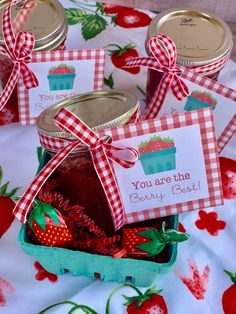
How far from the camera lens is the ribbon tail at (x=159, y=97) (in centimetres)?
71

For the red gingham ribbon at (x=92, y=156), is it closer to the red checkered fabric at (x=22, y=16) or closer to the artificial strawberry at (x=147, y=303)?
the artificial strawberry at (x=147, y=303)

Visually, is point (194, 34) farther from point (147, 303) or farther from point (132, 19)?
point (147, 303)

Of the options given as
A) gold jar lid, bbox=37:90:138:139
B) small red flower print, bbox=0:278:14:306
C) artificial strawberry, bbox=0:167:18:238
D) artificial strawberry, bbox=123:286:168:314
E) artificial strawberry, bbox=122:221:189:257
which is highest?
gold jar lid, bbox=37:90:138:139

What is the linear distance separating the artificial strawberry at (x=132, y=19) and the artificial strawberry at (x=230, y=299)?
0.60 metres

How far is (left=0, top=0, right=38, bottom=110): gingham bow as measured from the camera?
729 millimetres

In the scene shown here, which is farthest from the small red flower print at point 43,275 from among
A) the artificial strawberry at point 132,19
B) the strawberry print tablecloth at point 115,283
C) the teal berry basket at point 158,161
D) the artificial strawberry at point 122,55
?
the artificial strawberry at point 132,19

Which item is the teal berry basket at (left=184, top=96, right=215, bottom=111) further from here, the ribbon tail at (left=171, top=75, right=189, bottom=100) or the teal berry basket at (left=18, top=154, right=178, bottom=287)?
the teal berry basket at (left=18, top=154, right=178, bottom=287)

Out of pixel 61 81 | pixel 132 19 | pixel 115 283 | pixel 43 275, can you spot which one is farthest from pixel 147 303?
pixel 132 19

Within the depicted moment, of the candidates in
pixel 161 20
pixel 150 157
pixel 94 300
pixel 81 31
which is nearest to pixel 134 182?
pixel 150 157

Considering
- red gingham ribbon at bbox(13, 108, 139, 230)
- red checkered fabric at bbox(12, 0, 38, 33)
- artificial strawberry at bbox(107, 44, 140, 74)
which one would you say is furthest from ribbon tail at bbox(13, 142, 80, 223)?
artificial strawberry at bbox(107, 44, 140, 74)

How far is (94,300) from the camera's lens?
665 millimetres

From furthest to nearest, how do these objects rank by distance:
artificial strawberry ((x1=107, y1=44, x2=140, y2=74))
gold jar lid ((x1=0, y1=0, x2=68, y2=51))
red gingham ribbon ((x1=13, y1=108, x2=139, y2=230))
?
artificial strawberry ((x1=107, y1=44, x2=140, y2=74)) → gold jar lid ((x1=0, y1=0, x2=68, y2=51)) → red gingham ribbon ((x1=13, y1=108, x2=139, y2=230))

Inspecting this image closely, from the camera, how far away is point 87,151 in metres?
0.58

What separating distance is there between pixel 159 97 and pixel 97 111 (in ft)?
0.48
